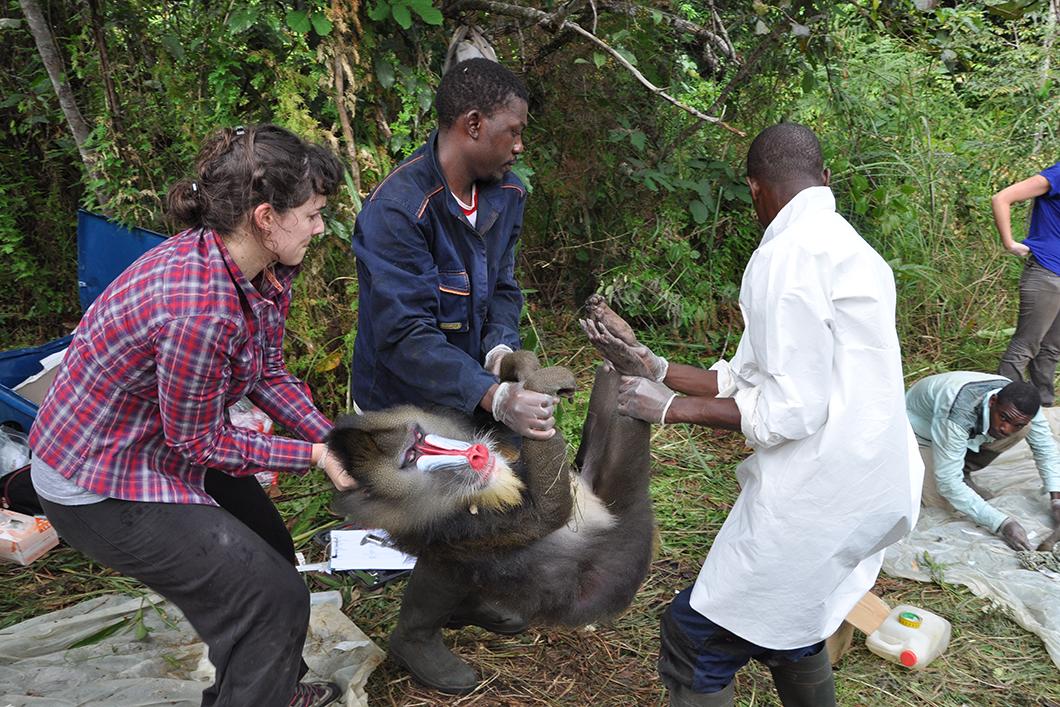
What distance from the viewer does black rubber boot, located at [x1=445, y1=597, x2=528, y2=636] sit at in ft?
10.5

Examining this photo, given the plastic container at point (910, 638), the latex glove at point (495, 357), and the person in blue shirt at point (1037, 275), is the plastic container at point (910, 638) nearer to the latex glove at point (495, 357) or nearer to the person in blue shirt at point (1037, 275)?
the latex glove at point (495, 357)

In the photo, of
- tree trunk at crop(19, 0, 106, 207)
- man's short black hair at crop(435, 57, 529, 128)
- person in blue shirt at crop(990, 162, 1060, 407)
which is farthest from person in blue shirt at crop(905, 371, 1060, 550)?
tree trunk at crop(19, 0, 106, 207)

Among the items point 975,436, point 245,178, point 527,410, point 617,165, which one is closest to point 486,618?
point 527,410

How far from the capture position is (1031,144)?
6.74 metres

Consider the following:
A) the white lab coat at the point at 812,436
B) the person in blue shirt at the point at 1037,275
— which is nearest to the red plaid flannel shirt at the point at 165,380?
the white lab coat at the point at 812,436

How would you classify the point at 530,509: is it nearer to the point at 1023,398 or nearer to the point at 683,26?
the point at 1023,398

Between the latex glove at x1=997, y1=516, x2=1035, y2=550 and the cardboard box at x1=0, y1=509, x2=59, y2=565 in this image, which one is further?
the latex glove at x1=997, y1=516, x2=1035, y2=550

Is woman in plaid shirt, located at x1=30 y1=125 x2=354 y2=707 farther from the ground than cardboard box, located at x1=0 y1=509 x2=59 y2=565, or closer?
farther from the ground

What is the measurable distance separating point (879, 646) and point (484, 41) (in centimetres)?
373

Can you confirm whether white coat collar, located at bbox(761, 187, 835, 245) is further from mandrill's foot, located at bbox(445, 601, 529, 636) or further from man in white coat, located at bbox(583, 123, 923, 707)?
mandrill's foot, located at bbox(445, 601, 529, 636)

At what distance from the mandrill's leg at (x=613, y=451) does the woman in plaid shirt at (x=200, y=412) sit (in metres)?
1.05

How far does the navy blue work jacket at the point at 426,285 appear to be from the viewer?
2.65m

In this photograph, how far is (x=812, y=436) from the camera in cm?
222

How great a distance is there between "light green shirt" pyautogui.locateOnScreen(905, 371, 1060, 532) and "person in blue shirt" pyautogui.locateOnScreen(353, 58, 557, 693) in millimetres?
2633
